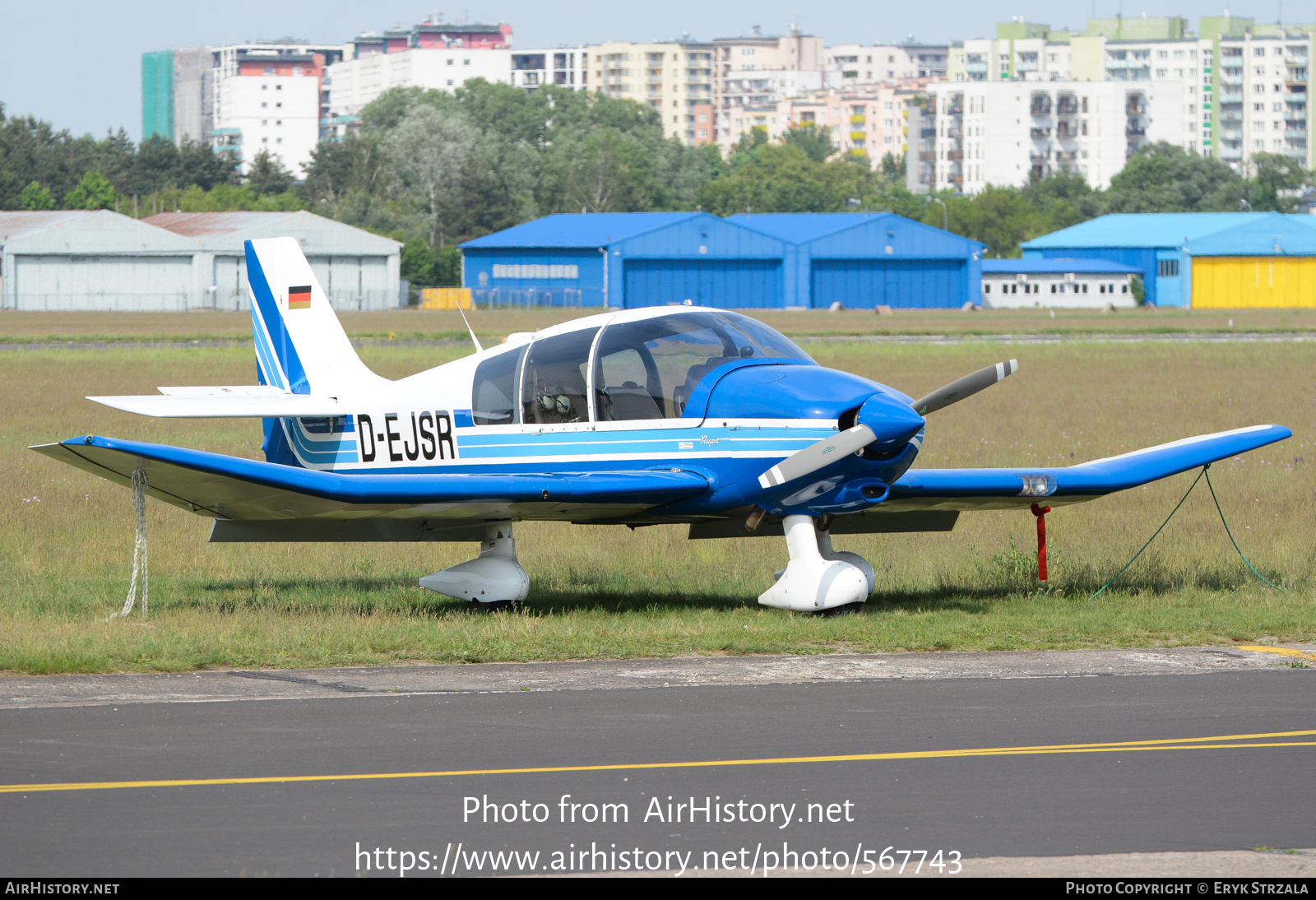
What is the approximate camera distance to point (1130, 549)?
15984 mm

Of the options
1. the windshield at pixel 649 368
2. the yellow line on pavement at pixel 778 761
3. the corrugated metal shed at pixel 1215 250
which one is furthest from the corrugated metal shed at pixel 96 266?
the yellow line on pavement at pixel 778 761

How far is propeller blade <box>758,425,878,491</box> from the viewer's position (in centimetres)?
1131

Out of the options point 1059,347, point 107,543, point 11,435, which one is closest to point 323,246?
point 1059,347

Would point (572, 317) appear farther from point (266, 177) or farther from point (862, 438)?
point (266, 177)

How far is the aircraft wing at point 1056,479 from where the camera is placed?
1293 centimetres

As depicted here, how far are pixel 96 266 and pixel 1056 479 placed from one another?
3550 inches

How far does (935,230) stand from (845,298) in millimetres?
7168

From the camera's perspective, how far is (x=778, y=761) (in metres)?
7.79

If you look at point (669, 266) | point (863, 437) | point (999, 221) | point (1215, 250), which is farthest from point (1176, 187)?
point (863, 437)

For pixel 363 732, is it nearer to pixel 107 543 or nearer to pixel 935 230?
pixel 107 543

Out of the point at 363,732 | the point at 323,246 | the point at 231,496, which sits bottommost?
the point at 363,732

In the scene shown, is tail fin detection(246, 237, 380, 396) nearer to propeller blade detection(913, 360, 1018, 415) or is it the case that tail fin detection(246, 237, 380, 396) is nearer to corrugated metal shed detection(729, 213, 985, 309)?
propeller blade detection(913, 360, 1018, 415)

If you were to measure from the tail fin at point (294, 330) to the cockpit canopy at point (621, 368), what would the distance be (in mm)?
1909
